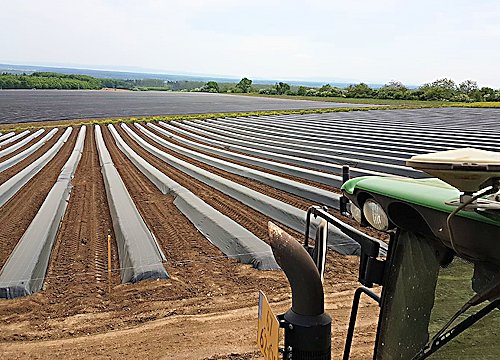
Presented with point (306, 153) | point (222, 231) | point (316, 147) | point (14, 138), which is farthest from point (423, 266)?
point (14, 138)

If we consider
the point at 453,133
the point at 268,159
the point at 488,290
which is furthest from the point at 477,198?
the point at 453,133

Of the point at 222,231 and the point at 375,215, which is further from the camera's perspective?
the point at 222,231

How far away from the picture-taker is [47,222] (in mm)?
7523

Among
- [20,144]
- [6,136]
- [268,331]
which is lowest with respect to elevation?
[6,136]

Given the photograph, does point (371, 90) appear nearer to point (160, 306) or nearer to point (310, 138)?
A: point (310, 138)

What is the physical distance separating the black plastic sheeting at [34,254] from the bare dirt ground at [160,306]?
0.42ft

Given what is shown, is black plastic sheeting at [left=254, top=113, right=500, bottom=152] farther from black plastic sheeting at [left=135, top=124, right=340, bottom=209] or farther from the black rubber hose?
the black rubber hose

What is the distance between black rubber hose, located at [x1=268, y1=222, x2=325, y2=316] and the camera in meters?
1.70

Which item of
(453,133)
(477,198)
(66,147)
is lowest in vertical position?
(66,147)

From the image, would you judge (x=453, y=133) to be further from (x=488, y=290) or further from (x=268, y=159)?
(x=488, y=290)

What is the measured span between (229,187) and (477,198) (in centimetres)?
887

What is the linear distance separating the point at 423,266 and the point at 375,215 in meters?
0.27

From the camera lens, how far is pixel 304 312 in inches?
68.4

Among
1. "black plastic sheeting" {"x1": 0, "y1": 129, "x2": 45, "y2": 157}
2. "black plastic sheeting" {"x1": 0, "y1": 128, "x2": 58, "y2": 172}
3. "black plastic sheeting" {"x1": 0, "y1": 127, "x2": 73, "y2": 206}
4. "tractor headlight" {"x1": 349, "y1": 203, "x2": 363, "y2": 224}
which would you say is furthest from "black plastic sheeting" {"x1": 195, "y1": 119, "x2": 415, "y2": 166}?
"tractor headlight" {"x1": 349, "y1": 203, "x2": 363, "y2": 224}
